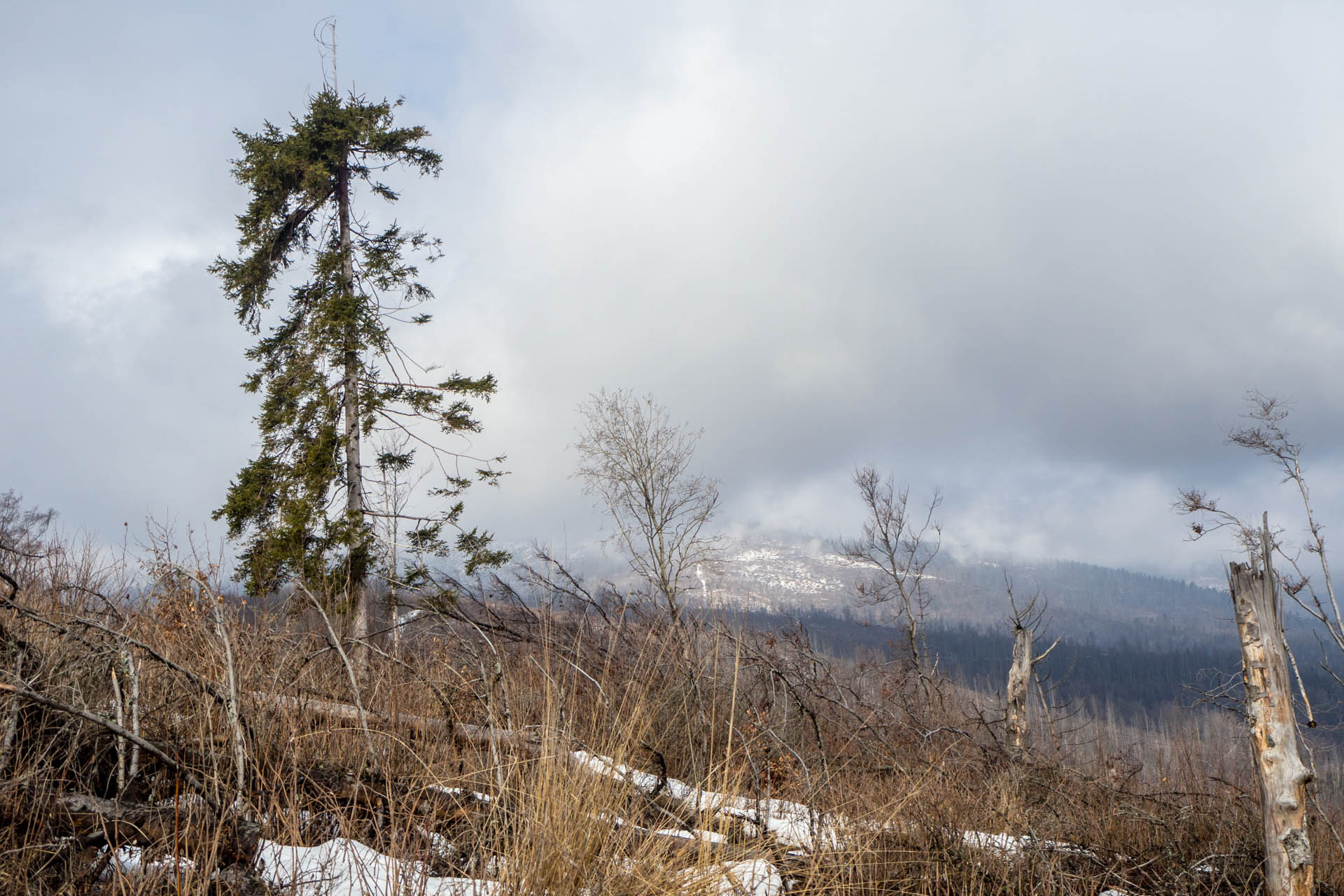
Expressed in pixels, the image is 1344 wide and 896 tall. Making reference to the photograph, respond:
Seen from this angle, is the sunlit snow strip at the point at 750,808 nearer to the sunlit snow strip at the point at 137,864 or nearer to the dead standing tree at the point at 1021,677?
the sunlit snow strip at the point at 137,864

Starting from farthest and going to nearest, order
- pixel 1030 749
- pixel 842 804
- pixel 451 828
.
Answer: pixel 1030 749 → pixel 842 804 → pixel 451 828

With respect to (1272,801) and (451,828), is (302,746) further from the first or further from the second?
(1272,801)

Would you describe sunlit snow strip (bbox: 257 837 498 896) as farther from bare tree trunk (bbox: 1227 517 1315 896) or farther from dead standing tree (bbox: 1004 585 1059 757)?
dead standing tree (bbox: 1004 585 1059 757)

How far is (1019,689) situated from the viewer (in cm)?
1056

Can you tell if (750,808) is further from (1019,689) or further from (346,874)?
(1019,689)

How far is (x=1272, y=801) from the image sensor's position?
4742mm

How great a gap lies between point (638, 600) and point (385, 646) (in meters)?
3.08

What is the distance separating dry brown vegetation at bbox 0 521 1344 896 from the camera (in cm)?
261

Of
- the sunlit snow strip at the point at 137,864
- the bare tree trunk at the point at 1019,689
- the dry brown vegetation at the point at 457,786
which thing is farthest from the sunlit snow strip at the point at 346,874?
the bare tree trunk at the point at 1019,689

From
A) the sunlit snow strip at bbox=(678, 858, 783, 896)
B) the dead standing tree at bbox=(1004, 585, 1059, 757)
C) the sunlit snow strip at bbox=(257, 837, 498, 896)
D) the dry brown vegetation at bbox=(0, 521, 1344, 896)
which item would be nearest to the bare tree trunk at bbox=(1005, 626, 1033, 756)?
the dead standing tree at bbox=(1004, 585, 1059, 757)

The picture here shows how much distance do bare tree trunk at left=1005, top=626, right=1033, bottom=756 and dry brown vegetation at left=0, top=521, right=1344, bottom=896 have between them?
3732 millimetres

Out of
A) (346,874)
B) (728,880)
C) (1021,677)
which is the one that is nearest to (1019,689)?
(1021,677)

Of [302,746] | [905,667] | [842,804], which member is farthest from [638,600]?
[905,667]

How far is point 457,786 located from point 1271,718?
17.8 feet
